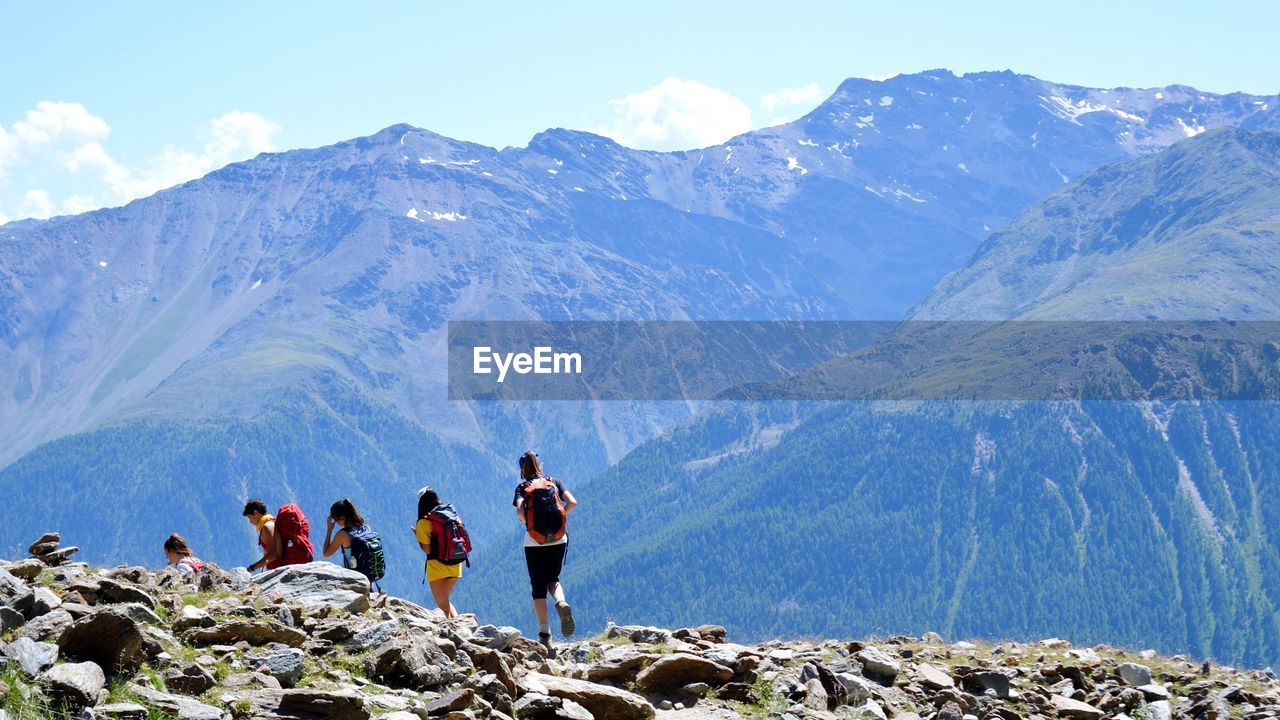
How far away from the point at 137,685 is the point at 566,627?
8869 mm

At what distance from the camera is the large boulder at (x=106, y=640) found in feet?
46.8

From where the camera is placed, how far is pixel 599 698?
55.7ft

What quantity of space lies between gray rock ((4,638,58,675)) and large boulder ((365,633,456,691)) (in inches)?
153

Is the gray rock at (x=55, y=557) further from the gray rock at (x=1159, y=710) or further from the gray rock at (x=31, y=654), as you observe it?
the gray rock at (x=1159, y=710)

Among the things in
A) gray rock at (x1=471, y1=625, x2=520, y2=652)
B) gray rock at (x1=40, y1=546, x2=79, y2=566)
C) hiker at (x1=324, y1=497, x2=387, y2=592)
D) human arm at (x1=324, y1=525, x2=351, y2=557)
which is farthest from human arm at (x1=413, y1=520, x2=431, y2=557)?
gray rock at (x1=40, y1=546, x2=79, y2=566)

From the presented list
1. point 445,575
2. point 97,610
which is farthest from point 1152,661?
point 97,610

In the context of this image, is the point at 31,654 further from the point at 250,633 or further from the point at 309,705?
the point at 250,633

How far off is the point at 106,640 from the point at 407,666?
145 inches

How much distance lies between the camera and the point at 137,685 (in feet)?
46.4

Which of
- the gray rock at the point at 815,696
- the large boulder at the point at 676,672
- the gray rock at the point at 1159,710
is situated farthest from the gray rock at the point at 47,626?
the gray rock at the point at 1159,710

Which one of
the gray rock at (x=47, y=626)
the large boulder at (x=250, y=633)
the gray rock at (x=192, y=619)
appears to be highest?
the gray rock at (x=47, y=626)

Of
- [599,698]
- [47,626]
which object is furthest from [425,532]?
[47,626]

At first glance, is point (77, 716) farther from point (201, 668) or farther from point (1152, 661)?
point (1152, 661)

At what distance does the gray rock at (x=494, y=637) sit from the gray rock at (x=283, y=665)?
12.3ft
